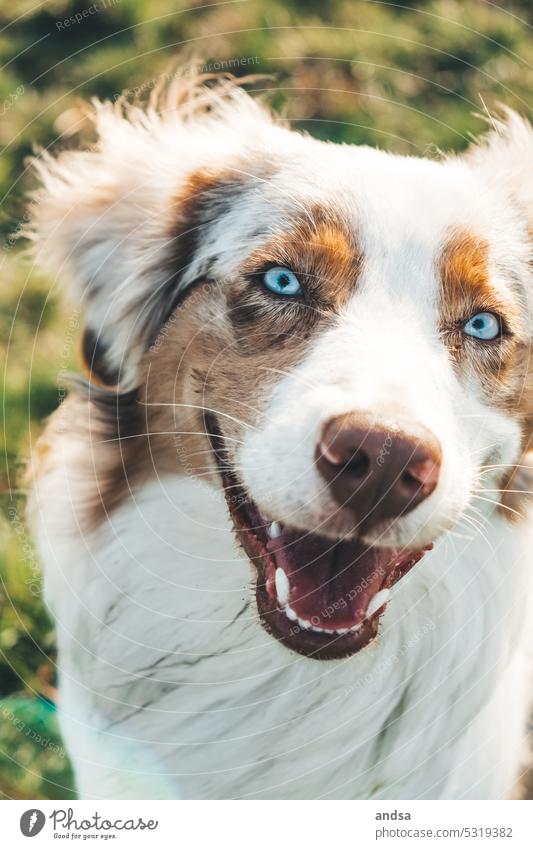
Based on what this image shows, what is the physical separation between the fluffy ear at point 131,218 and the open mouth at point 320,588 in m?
0.76

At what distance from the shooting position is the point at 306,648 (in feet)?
8.66

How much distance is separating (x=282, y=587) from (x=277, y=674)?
0.56 meters

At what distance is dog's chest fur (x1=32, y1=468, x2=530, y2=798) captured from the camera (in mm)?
3031

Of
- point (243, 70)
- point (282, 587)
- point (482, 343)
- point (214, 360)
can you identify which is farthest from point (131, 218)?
point (243, 70)

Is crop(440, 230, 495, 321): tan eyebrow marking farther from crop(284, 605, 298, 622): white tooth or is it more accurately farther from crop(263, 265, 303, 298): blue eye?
crop(284, 605, 298, 622): white tooth

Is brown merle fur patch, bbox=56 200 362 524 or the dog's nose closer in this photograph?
the dog's nose

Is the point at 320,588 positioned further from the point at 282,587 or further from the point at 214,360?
the point at 214,360

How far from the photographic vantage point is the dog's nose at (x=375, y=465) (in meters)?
2.22

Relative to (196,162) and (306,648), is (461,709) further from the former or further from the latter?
(196,162)

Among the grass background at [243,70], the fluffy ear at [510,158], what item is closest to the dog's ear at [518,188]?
the fluffy ear at [510,158]

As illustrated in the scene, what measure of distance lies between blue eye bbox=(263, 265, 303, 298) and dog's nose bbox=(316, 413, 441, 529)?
0.59 m

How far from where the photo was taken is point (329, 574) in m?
2.66

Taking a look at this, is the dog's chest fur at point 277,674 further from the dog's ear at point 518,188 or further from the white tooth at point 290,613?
the white tooth at point 290,613

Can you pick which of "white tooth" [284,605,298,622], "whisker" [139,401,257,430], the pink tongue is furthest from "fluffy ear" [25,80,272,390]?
"white tooth" [284,605,298,622]
